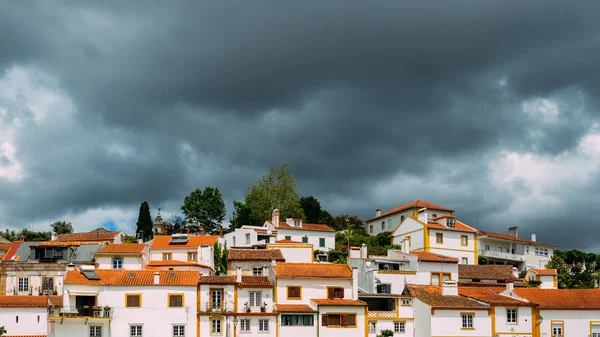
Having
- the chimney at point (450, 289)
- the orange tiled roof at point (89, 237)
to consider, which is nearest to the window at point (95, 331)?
the orange tiled roof at point (89, 237)

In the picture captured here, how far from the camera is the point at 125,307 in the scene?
63438mm

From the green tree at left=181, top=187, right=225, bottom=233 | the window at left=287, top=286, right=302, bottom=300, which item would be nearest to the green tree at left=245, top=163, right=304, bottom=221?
the green tree at left=181, top=187, right=225, bottom=233

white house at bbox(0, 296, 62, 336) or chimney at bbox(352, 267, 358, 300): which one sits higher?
chimney at bbox(352, 267, 358, 300)

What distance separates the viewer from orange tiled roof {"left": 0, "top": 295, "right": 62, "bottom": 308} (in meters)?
64.4

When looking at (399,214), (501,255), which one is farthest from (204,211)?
(501,255)

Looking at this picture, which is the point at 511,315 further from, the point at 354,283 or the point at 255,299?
the point at 255,299

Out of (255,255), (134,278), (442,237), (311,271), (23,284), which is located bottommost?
(23,284)

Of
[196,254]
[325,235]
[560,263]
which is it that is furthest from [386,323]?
[560,263]

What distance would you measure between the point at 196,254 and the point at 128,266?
8.42 meters

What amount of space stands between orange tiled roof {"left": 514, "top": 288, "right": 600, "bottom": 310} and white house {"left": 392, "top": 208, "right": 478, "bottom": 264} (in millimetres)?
21508

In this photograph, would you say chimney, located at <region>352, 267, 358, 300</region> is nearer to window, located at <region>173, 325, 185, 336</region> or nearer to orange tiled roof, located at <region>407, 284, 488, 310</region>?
orange tiled roof, located at <region>407, 284, 488, 310</region>

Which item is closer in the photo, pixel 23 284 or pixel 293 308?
pixel 293 308

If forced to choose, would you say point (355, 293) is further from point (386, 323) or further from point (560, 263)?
point (560, 263)

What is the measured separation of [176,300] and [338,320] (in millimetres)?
14966
